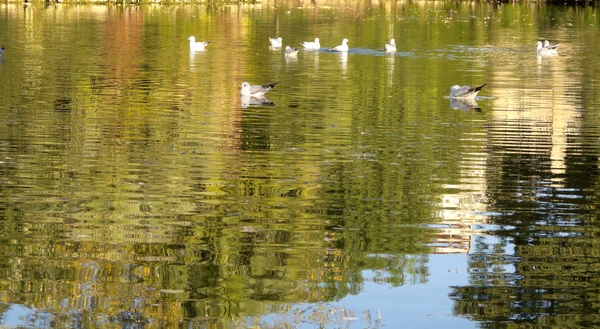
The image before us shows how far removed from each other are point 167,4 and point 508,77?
215ft

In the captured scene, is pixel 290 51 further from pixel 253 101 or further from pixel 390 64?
pixel 253 101

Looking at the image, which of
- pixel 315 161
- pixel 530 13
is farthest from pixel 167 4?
pixel 315 161

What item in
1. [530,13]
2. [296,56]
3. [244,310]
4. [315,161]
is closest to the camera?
[244,310]

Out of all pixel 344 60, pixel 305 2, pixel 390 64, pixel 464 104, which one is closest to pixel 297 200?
pixel 464 104

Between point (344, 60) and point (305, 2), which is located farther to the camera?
point (305, 2)

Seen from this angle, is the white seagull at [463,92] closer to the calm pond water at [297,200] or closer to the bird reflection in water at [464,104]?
the bird reflection in water at [464,104]

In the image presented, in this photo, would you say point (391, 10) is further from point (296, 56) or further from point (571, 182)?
point (571, 182)

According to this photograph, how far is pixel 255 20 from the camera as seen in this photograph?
248 ft

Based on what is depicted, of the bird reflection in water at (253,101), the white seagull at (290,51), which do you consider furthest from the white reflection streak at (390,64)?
the bird reflection in water at (253,101)

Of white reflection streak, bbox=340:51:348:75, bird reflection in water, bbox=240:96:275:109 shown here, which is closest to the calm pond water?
bird reflection in water, bbox=240:96:275:109

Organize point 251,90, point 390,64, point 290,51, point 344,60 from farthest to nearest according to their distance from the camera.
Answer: point 290,51
point 344,60
point 390,64
point 251,90

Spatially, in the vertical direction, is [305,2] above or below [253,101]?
above

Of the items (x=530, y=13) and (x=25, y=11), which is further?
(x=530, y=13)

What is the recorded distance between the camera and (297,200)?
14617 millimetres
